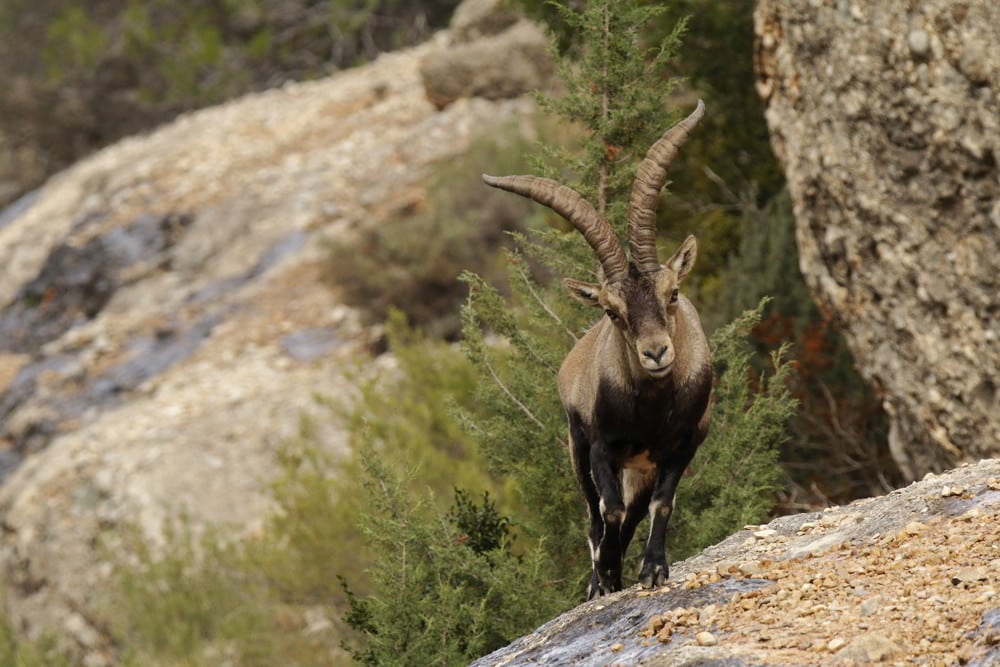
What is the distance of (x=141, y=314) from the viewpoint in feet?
69.2

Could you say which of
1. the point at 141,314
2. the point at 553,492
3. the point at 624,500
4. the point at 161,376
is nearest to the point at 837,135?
the point at 553,492

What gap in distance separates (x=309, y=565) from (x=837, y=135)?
231 inches

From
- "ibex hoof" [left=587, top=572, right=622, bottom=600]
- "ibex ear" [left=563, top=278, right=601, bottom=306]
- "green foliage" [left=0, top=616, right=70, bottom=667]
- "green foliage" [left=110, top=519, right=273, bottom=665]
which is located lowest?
"green foliage" [left=0, top=616, right=70, bottom=667]

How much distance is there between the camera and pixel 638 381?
6.17 m

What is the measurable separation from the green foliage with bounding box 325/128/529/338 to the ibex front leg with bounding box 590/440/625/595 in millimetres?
11427

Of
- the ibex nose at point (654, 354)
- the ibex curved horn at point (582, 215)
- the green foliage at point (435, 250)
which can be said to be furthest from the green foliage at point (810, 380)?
the ibex nose at point (654, 354)

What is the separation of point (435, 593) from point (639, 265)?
2.82 m

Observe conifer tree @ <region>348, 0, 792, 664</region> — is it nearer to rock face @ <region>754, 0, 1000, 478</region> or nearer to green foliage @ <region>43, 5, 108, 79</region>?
rock face @ <region>754, 0, 1000, 478</region>

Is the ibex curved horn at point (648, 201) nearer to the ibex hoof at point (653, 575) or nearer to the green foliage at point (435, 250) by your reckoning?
the ibex hoof at point (653, 575)

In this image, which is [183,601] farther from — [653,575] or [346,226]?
[653,575]

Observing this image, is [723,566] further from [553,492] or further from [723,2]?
[723,2]

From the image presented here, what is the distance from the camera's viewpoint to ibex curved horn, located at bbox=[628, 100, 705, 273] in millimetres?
6234

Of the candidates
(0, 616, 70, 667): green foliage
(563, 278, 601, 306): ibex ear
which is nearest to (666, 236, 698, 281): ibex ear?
(563, 278, 601, 306): ibex ear

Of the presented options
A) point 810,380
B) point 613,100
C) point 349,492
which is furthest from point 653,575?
point 810,380
